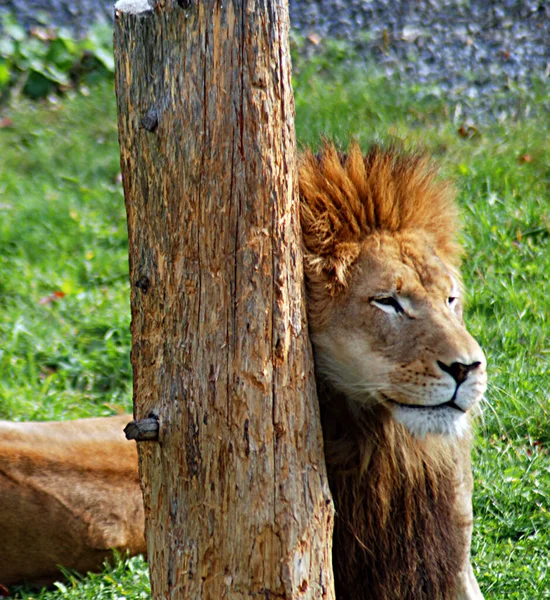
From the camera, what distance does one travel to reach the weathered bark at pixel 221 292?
2180mm

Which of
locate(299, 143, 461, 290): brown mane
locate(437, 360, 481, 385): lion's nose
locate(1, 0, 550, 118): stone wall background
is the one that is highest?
locate(1, 0, 550, 118): stone wall background

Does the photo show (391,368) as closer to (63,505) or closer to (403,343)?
(403,343)

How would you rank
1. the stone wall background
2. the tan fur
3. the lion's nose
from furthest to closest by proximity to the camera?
the stone wall background, the tan fur, the lion's nose

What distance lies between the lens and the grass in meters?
3.73

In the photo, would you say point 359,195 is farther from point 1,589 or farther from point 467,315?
point 467,315

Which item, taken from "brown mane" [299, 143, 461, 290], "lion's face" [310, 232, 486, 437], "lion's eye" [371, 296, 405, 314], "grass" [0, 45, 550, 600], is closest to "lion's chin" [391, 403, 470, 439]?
"lion's face" [310, 232, 486, 437]

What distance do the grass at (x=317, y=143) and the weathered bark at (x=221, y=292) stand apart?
80 cm

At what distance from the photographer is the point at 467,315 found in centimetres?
498

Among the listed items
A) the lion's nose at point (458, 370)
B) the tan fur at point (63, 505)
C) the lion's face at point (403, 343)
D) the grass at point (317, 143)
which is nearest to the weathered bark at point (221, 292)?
the lion's face at point (403, 343)

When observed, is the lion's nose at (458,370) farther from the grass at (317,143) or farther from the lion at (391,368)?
the grass at (317,143)

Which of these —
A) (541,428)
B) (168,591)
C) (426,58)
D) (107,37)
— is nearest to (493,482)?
(541,428)

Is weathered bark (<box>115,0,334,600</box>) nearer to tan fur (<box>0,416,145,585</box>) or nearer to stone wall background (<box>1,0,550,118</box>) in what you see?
tan fur (<box>0,416,145,585</box>)

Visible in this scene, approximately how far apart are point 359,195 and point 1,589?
2.09m

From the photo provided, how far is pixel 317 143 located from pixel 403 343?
1.99 m
